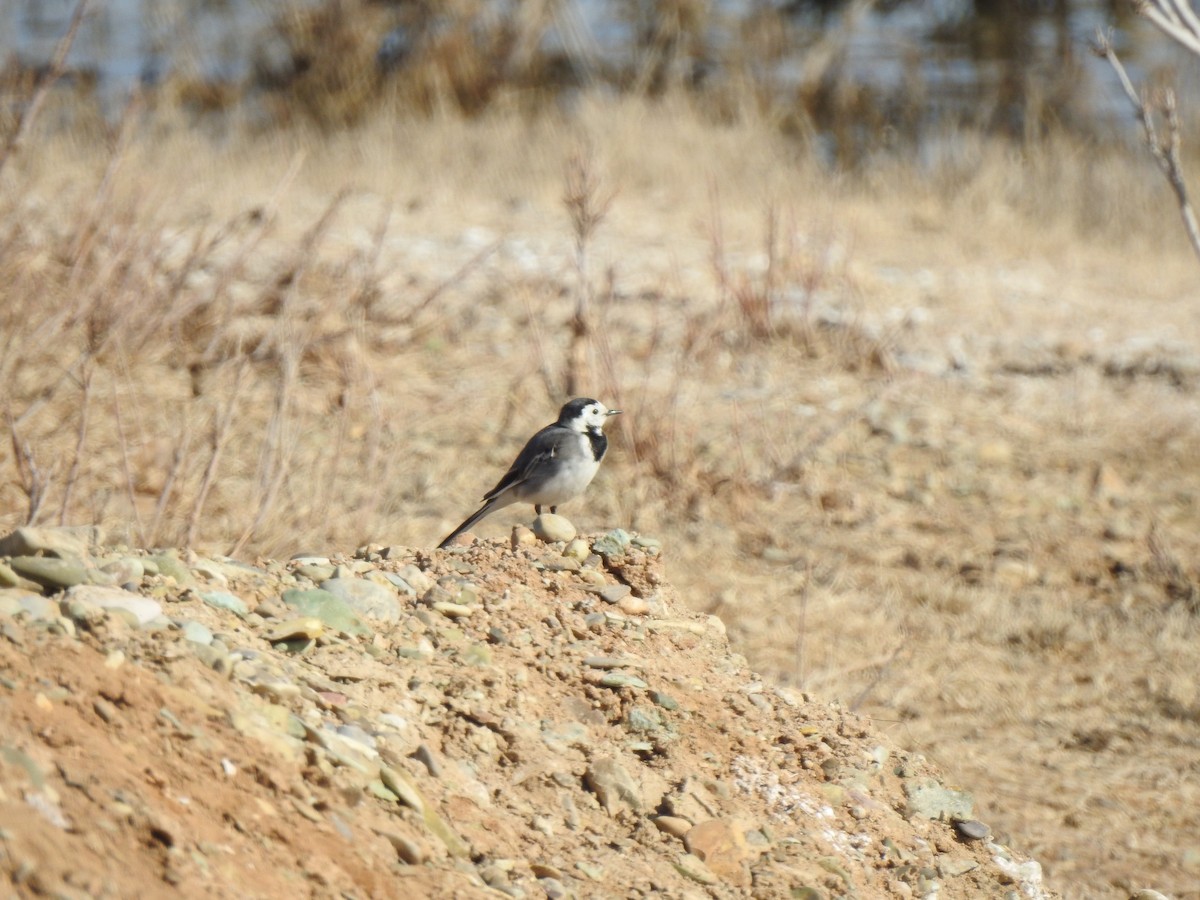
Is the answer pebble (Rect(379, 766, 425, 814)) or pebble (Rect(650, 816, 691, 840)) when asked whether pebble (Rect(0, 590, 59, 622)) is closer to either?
pebble (Rect(379, 766, 425, 814))

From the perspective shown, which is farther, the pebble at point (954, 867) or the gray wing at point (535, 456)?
the gray wing at point (535, 456)

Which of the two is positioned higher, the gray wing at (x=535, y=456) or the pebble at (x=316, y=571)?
the pebble at (x=316, y=571)

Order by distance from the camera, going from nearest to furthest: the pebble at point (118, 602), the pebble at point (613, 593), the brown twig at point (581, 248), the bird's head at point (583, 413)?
the pebble at point (118, 602) < the pebble at point (613, 593) < the bird's head at point (583, 413) < the brown twig at point (581, 248)

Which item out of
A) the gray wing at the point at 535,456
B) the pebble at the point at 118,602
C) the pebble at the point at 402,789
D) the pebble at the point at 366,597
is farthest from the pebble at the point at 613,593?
the gray wing at the point at 535,456

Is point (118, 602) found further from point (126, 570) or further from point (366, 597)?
point (366, 597)

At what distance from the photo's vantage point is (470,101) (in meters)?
16.0

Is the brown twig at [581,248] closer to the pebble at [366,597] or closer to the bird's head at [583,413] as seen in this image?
the bird's head at [583,413]

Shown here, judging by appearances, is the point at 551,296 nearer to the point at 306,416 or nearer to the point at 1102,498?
the point at 306,416

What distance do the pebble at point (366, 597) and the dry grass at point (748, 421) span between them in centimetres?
115

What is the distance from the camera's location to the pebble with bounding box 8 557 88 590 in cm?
287

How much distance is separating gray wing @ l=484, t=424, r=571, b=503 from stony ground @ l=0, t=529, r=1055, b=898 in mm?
1169

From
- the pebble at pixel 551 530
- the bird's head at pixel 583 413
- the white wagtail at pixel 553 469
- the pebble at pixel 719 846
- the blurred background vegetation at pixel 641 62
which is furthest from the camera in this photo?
the blurred background vegetation at pixel 641 62

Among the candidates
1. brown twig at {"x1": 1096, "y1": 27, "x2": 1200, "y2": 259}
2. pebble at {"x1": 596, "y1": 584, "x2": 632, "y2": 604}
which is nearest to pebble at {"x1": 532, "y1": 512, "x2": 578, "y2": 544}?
pebble at {"x1": 596, "y1": 584, "x2": 632, "y2": 604}

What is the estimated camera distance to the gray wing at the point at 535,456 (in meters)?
4.98
